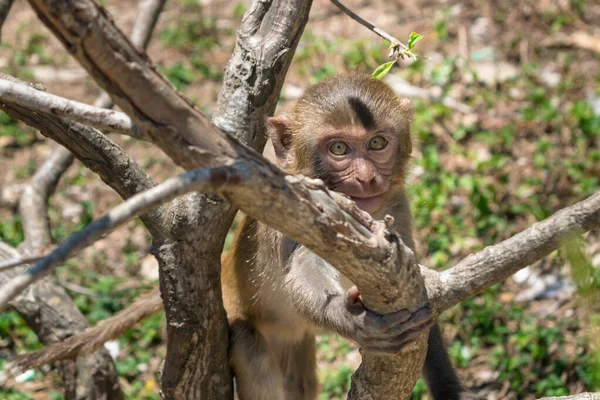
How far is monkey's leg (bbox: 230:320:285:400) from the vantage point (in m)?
4.97

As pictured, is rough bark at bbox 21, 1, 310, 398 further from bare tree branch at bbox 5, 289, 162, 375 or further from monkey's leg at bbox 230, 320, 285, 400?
bare tree branch at bbox 5, 289, 162, 375

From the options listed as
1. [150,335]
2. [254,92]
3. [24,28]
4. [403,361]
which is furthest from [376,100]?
[24,28]

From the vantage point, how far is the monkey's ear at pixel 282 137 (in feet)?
15.7

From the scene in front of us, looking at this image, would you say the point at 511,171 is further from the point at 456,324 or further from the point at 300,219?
the point at 300,219

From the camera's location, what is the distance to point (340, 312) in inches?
153

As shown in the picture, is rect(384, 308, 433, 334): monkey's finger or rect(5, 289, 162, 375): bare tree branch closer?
rect(384, 308, 433, 334): monkey's finger

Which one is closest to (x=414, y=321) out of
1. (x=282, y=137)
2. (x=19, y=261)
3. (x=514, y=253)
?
(x=514, y=253)

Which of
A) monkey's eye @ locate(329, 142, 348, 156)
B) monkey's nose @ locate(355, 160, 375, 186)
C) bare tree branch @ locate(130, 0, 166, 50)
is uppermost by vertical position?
bare tree branch @ locate(130, 0, 166, 50)

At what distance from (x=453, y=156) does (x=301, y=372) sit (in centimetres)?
364

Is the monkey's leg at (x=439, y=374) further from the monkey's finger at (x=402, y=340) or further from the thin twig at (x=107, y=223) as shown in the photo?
the thin twig at (x=107, y=223)

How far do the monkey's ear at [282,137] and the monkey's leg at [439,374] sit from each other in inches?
53.6

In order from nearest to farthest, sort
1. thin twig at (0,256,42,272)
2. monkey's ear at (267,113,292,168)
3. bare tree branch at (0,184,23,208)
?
thin twig at (0,256,42,272) → monkey's ear at (267,113,292,168) → bare tree branch at (0,184,23,208)

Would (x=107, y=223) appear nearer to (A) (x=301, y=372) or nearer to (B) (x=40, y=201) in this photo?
(A) (x=301, y=372)

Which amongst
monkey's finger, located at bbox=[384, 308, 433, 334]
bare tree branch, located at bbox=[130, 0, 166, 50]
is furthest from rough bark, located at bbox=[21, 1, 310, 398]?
bare tree branch, located at bbox=[130, 0, 166, 50]
